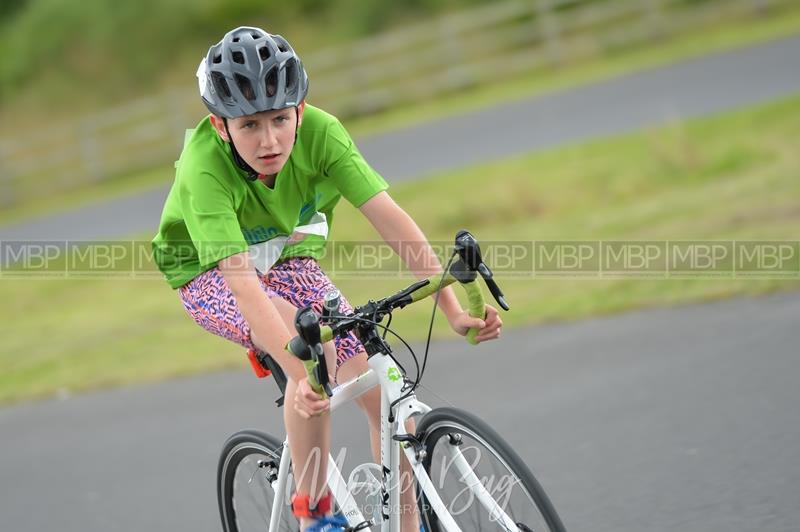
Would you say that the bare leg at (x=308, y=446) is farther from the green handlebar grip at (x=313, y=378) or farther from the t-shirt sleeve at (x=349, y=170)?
the t-shirt sleeve at (x=349, y=170)

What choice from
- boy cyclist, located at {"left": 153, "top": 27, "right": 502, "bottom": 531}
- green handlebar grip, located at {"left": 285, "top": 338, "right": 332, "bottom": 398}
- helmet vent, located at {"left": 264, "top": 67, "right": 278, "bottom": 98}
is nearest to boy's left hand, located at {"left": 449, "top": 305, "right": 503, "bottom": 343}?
boy cyclist, located at {"left": 153, "top": 27, "right": 502, "bottom": 531}

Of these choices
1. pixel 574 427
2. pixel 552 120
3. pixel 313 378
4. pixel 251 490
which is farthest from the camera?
pixel 552 120

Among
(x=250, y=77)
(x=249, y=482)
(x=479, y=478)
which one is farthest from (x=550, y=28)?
(x=479, y=478)

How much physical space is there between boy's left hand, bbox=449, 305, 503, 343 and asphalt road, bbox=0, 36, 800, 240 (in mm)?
11252

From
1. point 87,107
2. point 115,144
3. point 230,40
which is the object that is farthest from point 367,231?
point 87,107

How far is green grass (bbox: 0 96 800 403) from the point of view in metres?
9.38

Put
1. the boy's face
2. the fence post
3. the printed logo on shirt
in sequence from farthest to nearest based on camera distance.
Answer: the fence post
the printed logo on shirt
the boy's face

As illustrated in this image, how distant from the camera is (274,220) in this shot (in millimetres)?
4328

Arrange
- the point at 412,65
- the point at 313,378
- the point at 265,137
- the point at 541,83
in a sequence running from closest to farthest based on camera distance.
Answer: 1. the point at 313,378
2. the point at 265,137
3. the point at 541,83
4. the point at 412,65

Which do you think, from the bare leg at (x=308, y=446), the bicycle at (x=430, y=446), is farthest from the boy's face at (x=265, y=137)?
the bare leg at (x=308, y=446)

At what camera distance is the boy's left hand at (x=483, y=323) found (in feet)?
12.6

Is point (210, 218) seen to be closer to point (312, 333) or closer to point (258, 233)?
point (258, 233)

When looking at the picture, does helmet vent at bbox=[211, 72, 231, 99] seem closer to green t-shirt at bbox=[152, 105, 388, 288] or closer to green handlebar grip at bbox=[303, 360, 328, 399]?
green t-shirt at bbox=[152, 105, 388, 288]

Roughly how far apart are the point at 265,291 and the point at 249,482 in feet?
3.32
